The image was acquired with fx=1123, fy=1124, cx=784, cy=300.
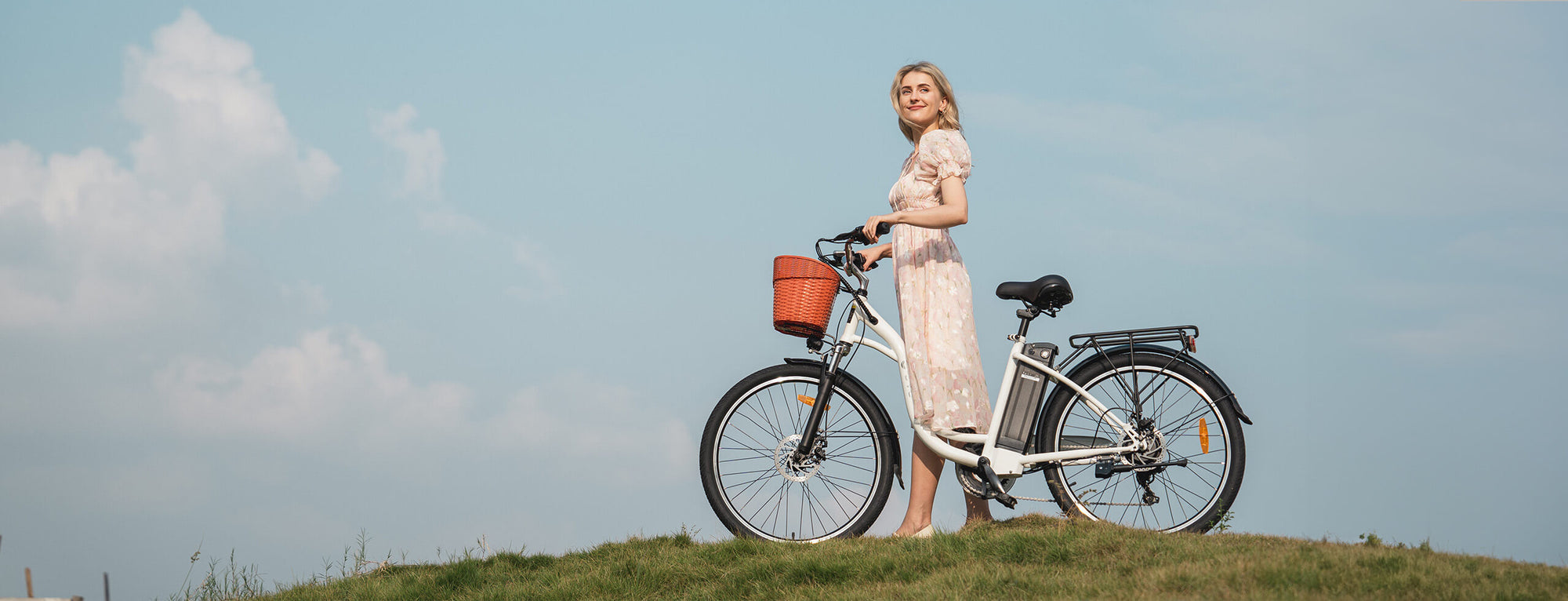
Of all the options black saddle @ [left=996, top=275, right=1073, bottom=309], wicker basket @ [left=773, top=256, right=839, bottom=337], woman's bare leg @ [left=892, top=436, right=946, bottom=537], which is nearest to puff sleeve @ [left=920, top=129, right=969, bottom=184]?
black saddle @ [left=996, top=275, right=1073, bottom=309]

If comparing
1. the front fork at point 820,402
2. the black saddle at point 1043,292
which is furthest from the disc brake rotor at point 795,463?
the black saddle at point 1043,292

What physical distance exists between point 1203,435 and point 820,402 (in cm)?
203

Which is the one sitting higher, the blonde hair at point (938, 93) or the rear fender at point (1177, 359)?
the blonde hair at point (938, 93)

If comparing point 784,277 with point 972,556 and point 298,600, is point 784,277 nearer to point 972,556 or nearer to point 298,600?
point 972,556

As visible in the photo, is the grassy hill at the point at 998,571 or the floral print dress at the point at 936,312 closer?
the grassy hill at the point at 998,571

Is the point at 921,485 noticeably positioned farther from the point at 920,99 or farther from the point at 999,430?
the point at 920,99

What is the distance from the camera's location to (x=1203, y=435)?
5914 mm

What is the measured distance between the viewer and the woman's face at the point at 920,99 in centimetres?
614

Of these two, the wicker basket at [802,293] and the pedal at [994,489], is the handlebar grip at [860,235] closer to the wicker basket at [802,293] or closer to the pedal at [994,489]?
the wicker basket at [802,293]

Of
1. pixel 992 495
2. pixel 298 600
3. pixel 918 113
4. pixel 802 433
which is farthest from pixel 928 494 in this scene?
pixel 298 600

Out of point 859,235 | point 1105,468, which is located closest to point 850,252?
point 859,235

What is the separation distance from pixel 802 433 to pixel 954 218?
143cm

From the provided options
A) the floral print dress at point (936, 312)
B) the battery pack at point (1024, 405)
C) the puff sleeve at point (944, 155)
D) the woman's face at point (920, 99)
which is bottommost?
the battery pack at point (1024, 405)

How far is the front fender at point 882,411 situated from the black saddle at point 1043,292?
2.97 ft
